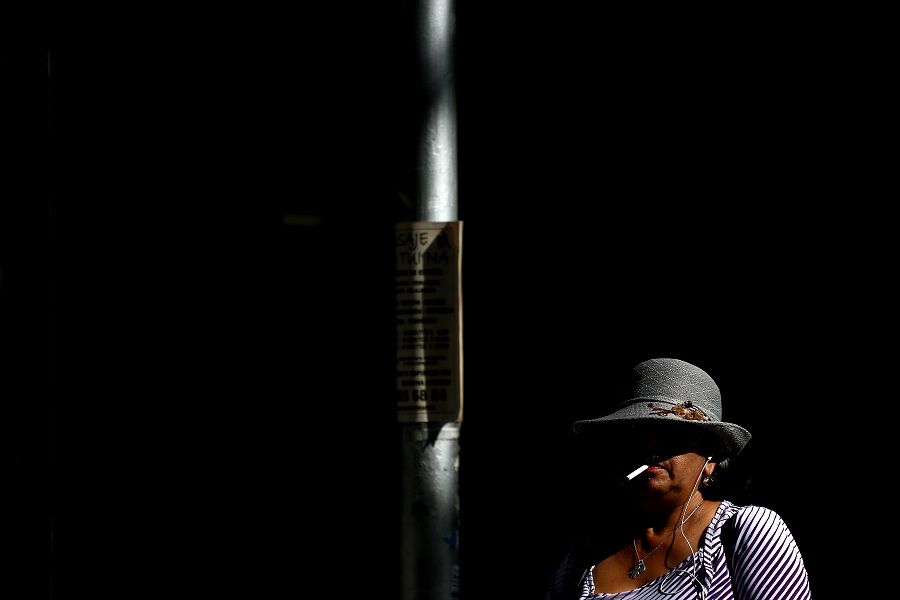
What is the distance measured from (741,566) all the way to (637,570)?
0.35 metres

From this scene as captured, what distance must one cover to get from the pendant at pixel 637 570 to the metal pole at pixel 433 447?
754mm

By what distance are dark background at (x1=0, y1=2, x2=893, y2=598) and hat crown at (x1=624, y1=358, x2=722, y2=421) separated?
1.45m

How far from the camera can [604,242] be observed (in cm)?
564

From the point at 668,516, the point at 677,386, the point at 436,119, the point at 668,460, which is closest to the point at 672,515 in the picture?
the point at 668,516

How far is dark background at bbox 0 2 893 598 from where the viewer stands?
16.5 feet

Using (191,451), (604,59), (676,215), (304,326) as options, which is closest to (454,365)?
(676,215)

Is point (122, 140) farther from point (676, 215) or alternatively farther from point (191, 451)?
point (676, 215)

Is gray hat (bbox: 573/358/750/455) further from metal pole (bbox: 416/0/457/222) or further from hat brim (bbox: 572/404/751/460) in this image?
metal pole (bbox: 416/0/457/222)

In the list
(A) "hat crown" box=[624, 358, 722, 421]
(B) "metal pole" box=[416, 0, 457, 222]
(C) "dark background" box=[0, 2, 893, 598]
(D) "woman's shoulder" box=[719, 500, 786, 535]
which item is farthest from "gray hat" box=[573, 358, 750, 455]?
(C) "dark background" box=[0, 2, 893, 598]

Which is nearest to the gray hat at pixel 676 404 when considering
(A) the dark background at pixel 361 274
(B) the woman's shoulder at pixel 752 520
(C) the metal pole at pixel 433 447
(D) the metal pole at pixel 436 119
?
(B) the woman's shoulder at pixel 752 520

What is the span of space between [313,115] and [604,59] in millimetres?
1686

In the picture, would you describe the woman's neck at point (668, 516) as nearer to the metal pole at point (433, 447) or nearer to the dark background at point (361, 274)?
the metal pole at point (433, 447)

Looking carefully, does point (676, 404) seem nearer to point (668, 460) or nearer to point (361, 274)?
point (668, 460)

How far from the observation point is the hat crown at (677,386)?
3572 mm
